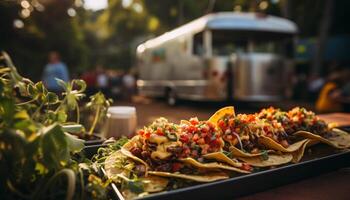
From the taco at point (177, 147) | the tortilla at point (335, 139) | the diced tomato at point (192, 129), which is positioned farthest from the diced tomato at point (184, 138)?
the tortilla at point (335, 139)

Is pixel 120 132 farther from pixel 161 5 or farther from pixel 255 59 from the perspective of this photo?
pixel 161 5

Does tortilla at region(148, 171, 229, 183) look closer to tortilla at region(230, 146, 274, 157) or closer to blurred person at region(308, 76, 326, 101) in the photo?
tortilla at region(230, 146, 274, 157)

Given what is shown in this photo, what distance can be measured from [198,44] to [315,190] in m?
9.45

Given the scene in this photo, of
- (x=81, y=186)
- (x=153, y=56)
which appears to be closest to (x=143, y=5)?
(x=153, y=56)

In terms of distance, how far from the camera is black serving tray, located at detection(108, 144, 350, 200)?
1625 mm

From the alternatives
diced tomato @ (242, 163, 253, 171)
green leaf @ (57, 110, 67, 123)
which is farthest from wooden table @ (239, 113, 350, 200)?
green leaf @ (57, 110, 67, 123)

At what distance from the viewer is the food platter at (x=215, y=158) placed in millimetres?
1741

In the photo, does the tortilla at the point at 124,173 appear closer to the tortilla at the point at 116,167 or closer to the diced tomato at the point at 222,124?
the tortilla at the point at 116,167

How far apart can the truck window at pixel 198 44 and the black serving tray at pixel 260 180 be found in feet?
28.7

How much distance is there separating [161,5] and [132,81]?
1023 cm

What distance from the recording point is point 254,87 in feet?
36.3

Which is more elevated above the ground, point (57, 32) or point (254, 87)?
point (57, 32)

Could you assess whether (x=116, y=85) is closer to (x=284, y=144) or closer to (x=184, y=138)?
(x=284, y=144)

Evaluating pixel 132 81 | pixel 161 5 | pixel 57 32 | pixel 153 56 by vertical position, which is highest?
pixel 161 5
